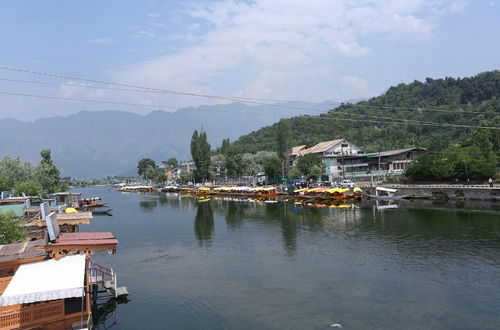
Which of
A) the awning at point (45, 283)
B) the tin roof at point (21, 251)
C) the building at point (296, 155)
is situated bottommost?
the awning at point (45, 283)

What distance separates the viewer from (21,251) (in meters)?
17.6

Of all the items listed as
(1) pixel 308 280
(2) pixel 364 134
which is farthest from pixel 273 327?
(2) pixel 364 134

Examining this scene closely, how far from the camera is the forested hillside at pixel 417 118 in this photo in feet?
318

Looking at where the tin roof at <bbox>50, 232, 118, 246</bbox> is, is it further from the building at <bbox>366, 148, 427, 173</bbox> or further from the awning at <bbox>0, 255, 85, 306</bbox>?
the building at <bbox>366, 148, 427, 173</bbox>

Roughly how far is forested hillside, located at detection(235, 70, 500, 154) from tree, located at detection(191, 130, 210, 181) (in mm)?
28904

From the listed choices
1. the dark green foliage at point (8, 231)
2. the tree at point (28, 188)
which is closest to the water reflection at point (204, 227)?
the dark green foliage at point (8, 231)

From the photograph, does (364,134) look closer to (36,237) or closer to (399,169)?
(399,169)

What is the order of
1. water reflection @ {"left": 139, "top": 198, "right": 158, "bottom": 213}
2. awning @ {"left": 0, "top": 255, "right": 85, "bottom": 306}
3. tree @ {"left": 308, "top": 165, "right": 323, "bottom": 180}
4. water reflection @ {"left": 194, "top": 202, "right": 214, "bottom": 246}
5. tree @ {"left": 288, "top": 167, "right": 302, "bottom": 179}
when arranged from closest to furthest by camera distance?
awning @ {"left": 0, "top": 255, "right": 85, "bottom": 306}
water reflection @ {"left": 194, "top": 202, "right": 214, "bottom": 246}
water reflection @ {"left": 139, "top": 198, "right": 158, "bottom": 213}
tree @ {"left": 308, "top": 165, "right": 323, "bottom": 180}
tree @ {"left": 288, "top": 167, "right": 302, "bottom": 179}

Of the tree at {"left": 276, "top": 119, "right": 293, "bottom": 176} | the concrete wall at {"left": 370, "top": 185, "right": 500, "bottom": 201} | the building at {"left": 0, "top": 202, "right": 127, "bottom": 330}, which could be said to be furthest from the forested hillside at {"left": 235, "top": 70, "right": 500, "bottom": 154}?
the building at {"left": 0, "top": 202, "right": 127, "bottom": 330}

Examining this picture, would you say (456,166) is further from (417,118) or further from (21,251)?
(417,118)

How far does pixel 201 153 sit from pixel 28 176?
53.8 metres

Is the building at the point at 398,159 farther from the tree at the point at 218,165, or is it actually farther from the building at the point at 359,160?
the tree at the point at 218,165

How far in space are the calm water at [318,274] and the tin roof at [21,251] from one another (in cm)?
433

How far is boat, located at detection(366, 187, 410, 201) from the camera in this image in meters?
58.8
